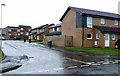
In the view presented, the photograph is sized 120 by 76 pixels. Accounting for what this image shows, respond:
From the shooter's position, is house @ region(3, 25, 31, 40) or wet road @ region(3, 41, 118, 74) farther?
house @ region(3, 25, 31, 40)

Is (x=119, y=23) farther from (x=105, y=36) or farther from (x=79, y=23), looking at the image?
(x=79, y=23)

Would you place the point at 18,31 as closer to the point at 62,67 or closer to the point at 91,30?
the point at 91,30

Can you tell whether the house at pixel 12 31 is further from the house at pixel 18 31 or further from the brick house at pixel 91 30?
the brick house at pixel 91 30

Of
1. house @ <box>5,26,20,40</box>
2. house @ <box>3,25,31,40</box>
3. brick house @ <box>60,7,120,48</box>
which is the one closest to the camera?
brick house @ <box>60,7,120,48</box>

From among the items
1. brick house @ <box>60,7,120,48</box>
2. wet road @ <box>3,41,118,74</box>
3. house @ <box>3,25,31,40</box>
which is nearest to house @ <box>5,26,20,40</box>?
house @ <box>3,25,31,40</box>

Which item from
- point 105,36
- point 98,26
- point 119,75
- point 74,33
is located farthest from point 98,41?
point 119,75

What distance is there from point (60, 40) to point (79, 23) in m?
5.14

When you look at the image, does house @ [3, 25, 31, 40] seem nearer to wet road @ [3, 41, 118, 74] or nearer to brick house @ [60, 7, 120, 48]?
brick house @ [60, 7, 120, 48]

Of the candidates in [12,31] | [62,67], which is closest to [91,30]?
[62,67]

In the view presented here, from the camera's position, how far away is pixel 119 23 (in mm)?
25188

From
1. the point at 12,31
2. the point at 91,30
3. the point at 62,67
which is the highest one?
the point at 12,31

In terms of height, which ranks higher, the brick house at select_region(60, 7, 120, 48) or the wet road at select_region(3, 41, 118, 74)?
the brick house at select_region(60, 7, 120, 48)

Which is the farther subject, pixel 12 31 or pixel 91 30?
pixel 12 31

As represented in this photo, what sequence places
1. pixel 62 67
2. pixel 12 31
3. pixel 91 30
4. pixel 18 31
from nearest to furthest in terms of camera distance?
pixel 62 67
pixel 91 30
pixel 12 31
pixel 18 31
